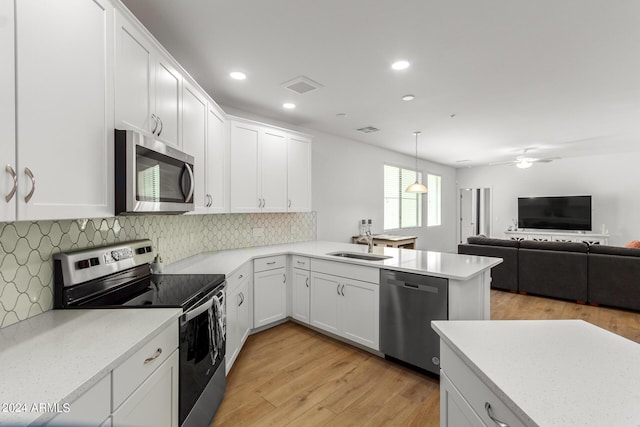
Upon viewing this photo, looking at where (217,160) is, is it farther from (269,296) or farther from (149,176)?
(269,296)

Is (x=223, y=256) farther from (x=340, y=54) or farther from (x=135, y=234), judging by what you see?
(x=340, y=54)

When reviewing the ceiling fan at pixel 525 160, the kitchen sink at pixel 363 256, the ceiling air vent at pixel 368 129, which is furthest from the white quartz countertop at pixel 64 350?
the ceiling fan at pixel 525 160

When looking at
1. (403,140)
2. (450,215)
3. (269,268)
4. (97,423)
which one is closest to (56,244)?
(97,423)

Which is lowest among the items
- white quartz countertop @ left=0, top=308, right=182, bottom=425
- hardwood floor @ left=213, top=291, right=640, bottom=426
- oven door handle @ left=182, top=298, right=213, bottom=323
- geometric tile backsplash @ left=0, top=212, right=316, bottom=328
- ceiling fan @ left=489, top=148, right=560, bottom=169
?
hardwood floor @ left=213, top=291, right=640, bottom=426

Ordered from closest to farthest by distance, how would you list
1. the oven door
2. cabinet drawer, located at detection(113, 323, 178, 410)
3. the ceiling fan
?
cabinet drawer, located at detection(113, 323, 178, 410) < the oven door < the ceiling fan

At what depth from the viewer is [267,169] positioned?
3.57m

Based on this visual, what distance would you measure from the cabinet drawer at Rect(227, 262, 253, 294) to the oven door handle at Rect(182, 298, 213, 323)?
0.57 meters

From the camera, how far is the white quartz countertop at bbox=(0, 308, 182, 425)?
32.5 inches

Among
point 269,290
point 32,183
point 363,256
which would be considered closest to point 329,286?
point 363,256

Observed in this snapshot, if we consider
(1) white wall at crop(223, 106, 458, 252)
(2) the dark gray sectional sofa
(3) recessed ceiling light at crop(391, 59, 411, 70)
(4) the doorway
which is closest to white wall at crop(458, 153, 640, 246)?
(4) the doorway

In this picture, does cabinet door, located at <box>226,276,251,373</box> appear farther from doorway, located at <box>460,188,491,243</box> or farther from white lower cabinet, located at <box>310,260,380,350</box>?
doorway, located at <box>460,188,491,243</box>

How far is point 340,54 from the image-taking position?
245 cm

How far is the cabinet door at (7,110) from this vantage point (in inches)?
36.7

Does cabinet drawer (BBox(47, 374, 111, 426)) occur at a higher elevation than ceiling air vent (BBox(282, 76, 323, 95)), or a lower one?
lower
